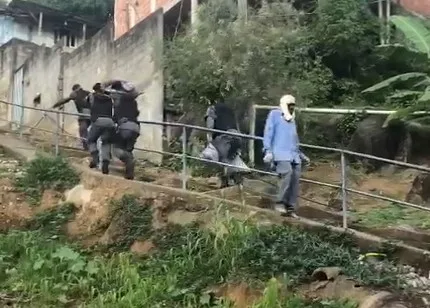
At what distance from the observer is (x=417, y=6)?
15148 millimetres

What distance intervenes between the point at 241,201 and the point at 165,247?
1.31 m

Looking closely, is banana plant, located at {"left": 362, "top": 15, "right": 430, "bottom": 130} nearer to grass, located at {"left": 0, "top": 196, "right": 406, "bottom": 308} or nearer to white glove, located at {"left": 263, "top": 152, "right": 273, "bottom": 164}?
white glove, located at {"left": 263, "top": 152, "right": 273, "bottom": 164}

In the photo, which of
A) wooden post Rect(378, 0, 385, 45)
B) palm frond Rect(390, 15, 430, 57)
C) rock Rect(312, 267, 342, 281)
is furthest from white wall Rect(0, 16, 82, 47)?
rock Rect(312, 267, 342, 281)

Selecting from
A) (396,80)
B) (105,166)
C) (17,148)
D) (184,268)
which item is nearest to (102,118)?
(105,166)

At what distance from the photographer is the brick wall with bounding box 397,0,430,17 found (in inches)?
593

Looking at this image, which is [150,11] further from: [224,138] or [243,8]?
[224,138]

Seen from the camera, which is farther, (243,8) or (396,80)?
(243,8)

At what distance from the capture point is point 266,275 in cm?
A: 654

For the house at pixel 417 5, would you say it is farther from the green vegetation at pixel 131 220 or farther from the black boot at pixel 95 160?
the green vegetation at pixel 131 220

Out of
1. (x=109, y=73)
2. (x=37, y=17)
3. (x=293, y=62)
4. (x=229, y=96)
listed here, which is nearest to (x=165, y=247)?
(x=229, y=96)

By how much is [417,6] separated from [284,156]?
8.47 meters

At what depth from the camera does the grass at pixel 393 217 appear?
8.38 metres

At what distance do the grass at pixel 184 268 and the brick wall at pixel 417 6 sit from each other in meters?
8.87

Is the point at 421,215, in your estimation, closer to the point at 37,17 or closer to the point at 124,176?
the point at 124,176
